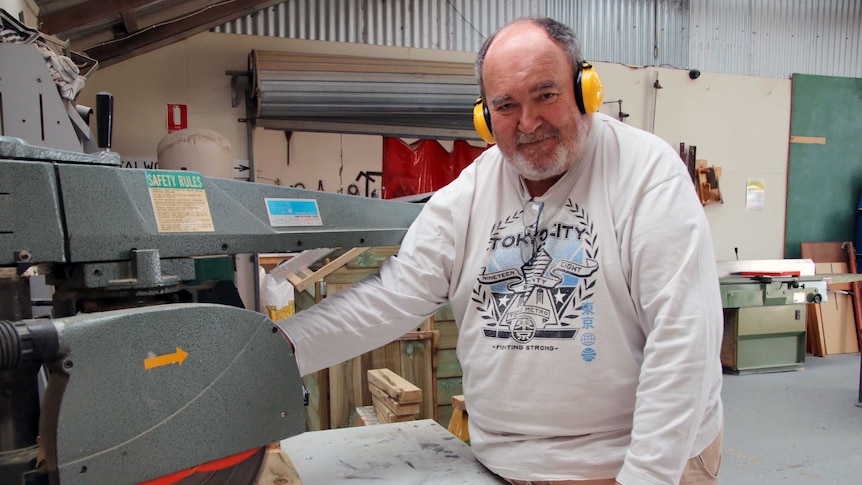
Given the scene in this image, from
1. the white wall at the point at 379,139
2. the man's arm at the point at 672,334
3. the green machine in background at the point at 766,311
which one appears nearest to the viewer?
the man's arm at the point at 672,334

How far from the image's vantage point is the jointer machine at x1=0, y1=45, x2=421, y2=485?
0.74m

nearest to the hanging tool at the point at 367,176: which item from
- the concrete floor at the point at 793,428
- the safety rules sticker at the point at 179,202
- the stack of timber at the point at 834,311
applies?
the concrete floor at the point at 793,428

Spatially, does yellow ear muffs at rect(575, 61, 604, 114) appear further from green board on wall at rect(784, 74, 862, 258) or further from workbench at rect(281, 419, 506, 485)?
green board on wall at rect(784, 74, 862, 258)

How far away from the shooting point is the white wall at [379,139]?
4.07 metres

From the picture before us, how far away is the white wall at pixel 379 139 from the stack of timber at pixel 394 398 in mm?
2479

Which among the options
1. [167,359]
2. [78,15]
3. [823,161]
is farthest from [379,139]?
[823,161]

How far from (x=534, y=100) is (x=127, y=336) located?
0.83 m

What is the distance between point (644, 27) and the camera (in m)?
5.35

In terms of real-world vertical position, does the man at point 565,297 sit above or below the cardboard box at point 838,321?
above

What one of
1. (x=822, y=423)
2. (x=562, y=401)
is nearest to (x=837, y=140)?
(x=822, y=423)

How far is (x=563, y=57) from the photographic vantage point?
1.14 metres

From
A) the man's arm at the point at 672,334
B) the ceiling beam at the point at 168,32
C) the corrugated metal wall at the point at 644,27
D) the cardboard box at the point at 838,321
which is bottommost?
the cardboard box at the point at 838,321

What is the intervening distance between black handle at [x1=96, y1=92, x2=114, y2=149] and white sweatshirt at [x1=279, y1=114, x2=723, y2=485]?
47 cm

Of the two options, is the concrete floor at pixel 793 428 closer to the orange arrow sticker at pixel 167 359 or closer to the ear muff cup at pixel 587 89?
the ear muff cup at pixel 587 89
